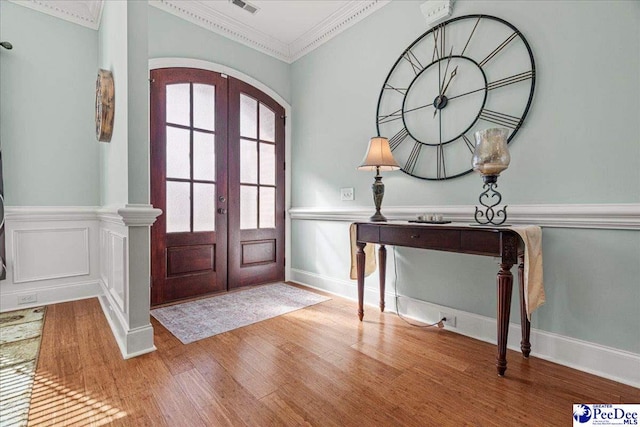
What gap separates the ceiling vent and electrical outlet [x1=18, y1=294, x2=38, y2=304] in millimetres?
3133

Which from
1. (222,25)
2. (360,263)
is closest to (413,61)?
(360,263)

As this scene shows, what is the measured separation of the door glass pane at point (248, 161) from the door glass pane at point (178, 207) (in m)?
0.60

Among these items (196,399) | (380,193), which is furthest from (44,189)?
(380,193)

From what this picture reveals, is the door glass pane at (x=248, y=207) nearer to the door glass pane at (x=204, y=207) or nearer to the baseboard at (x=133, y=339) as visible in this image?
the door glass pane at (x=204, y=207)

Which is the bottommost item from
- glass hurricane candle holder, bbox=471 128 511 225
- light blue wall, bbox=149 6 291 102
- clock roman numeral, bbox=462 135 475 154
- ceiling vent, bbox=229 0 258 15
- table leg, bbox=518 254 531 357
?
table leg, bbox=518 254 531 357

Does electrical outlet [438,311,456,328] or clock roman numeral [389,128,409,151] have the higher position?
clock roman numeral [389,128,409,151]

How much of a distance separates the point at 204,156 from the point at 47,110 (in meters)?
1.37

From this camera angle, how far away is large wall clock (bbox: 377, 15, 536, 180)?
1.82m

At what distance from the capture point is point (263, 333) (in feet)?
6.69

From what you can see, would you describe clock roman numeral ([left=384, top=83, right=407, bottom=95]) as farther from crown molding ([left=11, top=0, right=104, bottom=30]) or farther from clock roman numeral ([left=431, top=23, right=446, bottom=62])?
crown molding ([left=11, top=0, right=104, bottom=30])

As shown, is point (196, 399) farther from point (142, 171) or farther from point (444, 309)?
point (444, 309)

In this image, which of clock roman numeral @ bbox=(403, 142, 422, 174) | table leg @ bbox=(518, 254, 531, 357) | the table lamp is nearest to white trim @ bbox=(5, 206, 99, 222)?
the table lamp

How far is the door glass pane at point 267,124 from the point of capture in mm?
3316

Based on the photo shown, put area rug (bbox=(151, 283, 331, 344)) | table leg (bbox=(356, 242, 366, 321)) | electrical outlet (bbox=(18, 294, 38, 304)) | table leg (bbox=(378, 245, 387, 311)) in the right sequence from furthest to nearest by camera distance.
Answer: electrical outlet (bbox=(18, 294, 38, 304)), table leg (bbox=(378, 245, 387, 311)), table leg (bbox=(356, 242, 366, 321)), area rug (bbox=(151, 283, 331, 344))
